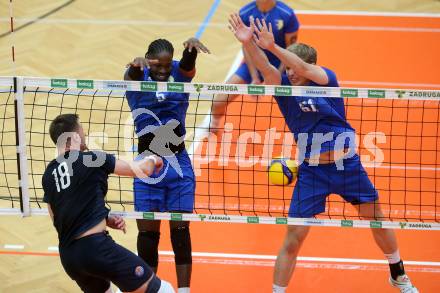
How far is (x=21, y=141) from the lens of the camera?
7.91 metres

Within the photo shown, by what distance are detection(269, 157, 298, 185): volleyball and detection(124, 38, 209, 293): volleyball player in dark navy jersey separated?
1.20m

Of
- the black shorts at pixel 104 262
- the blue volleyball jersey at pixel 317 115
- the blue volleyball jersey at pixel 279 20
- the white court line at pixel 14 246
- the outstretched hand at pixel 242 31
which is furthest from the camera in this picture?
the blue volleyball jersey at pixel 279 20

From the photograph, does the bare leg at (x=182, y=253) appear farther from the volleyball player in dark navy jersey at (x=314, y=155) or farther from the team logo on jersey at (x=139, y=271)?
the team logo on jersey at (x=139, y=271)

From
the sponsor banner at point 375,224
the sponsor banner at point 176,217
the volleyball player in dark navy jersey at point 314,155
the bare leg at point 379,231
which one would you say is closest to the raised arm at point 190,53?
the volleyball player in dark navy jersey at point 314,155

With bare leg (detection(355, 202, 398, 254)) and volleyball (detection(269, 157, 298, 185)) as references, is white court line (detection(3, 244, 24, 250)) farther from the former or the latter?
bare leg (detection(355, 202, 398, 254))

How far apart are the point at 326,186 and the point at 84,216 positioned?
2.34 meters

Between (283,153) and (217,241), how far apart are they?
1738mm

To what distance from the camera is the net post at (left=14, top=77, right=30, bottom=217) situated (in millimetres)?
7801

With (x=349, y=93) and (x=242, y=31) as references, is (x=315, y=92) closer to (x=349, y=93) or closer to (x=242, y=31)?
(x=349, y=93)

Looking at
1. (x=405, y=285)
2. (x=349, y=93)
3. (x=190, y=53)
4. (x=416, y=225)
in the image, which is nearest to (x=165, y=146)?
(x=190, y=53)

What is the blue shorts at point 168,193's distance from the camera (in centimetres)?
801

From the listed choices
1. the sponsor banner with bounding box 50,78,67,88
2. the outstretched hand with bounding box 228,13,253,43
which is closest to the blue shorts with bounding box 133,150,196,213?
the sponsor banner with bounding box 50,78,67,88

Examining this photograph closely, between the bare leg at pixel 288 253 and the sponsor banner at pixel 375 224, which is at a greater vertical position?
the sponsor banner at pixel 375 224

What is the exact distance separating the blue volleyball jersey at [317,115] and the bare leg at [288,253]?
0.72 m
